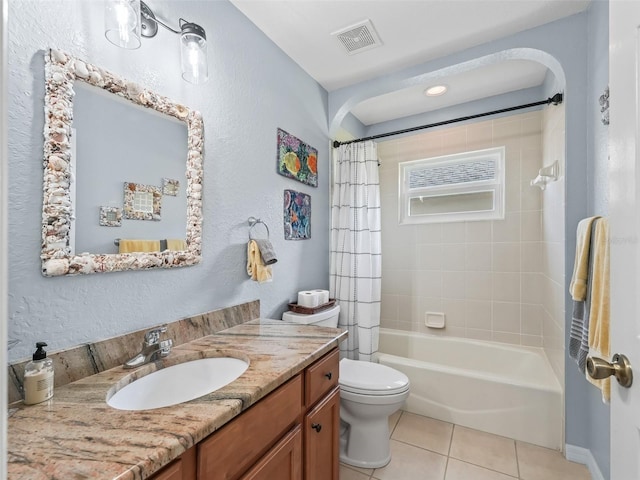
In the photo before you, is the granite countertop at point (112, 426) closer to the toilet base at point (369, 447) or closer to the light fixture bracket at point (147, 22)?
the toilet base at point (369, 447)

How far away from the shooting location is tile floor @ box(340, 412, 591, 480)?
1.61m

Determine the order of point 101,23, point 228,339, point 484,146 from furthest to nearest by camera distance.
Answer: point 484,146 < point 228,339 < point 101,23

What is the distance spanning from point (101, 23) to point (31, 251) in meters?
0.79

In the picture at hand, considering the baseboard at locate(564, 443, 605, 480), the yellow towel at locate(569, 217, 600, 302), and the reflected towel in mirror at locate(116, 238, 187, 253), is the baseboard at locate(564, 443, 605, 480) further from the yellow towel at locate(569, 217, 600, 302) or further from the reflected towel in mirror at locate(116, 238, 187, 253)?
the reflected towel in mirror at locate(116, 238, 187, 253)

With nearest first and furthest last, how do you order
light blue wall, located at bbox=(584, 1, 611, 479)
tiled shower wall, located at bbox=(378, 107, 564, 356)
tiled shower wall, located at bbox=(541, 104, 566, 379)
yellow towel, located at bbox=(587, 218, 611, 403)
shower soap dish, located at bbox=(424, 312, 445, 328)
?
1. yellow towel, located at bbox=(587, 218, 611, 403)
2. light blue wall, located at bbox=(584, 1, 611, 479)
3. tiled shower wall, located at bbox=(541, 104, 566, 379)
4. tiled shower wall, located at bbox=(378, 107, 564, 356)
5. shower soap dish, located at bbox=(424, 312, 445, 328)

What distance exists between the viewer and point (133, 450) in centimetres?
58

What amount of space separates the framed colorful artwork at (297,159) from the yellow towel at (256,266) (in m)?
0.56

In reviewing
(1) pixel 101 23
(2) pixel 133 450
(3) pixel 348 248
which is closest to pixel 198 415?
(2) pixel 133 450

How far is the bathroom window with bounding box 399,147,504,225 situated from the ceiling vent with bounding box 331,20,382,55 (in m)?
1.30

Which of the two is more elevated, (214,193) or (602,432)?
(214,193)

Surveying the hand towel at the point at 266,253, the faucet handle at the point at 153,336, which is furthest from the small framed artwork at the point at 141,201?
the hand towel at the point at 266,253

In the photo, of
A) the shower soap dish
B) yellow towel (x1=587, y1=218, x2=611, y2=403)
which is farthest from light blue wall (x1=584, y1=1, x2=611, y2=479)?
the shower soap dish

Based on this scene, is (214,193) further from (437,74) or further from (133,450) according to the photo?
(437,74)

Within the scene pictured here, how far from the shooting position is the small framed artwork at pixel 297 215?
195cm
